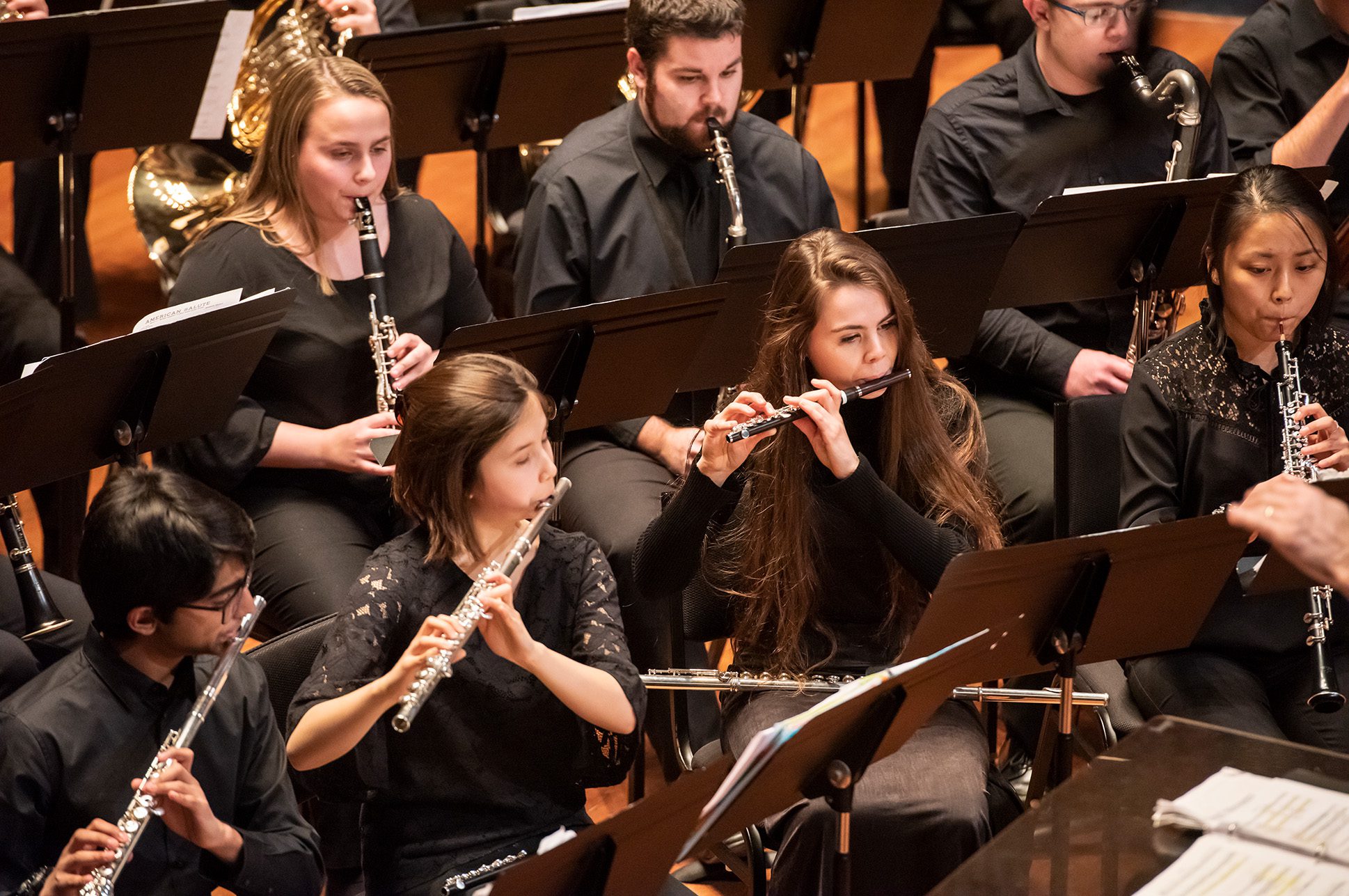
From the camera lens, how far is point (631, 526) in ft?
9.98

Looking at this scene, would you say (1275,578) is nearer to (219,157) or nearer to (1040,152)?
(1040,152)

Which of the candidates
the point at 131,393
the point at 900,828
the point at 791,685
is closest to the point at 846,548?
the point at 791,685

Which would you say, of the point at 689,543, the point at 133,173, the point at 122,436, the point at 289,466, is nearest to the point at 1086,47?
the point at 689,543

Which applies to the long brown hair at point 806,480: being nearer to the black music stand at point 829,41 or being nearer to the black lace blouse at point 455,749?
the black lace blouse at point 455,749

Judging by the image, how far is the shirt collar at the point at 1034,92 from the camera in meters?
3.50

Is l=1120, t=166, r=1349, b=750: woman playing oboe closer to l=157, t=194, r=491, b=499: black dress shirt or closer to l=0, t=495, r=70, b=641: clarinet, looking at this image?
l=157, t=194, r=491, b=499: black dress shirt

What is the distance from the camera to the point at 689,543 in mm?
2436

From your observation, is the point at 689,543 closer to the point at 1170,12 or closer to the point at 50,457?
the point at 50,457

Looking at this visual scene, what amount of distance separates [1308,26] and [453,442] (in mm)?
2503

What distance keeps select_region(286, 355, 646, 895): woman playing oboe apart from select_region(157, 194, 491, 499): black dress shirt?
913mm

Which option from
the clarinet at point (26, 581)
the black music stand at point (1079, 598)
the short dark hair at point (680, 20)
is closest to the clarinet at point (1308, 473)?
the black music stand at point (1079, 598)

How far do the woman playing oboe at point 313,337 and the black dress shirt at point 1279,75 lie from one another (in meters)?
1.96

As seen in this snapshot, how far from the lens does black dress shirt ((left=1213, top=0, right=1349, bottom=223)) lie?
3.63m

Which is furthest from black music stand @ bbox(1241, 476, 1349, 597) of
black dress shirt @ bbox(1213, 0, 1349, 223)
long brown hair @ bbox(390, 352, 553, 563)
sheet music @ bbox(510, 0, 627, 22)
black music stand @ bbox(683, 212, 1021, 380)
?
sheet music @ bbox(510, 0, 627, 22)
